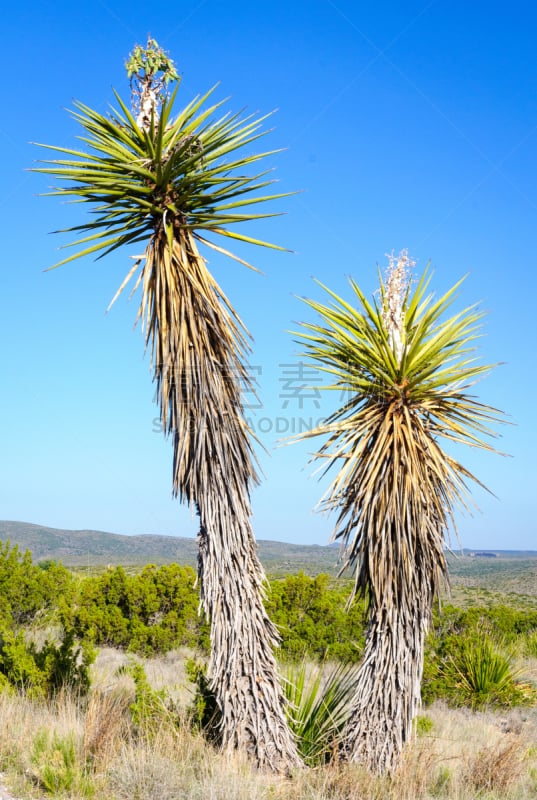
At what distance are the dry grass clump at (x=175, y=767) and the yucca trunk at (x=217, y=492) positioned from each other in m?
0.37

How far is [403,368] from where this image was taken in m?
6.62

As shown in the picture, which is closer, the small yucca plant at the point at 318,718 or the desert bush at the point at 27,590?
the small yucca plant at the point at 318,718

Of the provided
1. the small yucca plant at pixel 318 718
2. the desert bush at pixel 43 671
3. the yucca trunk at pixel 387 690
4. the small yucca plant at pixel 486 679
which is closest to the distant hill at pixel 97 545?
the small yucca plant at pixel 486 679

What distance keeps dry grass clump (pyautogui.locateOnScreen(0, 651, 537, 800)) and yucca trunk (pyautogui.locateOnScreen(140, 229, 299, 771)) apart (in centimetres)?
37

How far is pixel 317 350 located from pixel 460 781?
3.98 m

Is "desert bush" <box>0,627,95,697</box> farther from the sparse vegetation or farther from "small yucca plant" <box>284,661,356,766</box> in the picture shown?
"small yucca plant" <box>284,661,356,766</box>

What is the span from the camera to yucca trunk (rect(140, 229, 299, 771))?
598 cm

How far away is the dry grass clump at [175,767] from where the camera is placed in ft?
17.9

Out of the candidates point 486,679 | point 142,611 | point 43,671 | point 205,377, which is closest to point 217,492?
point 205,377

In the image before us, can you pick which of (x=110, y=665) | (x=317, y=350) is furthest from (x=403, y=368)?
(x=110, y=665)

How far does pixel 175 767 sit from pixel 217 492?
7.12 ft

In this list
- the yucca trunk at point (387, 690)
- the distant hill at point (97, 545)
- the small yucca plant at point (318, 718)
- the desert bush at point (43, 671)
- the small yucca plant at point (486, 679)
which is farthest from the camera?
the distant hill at point (97, 545)

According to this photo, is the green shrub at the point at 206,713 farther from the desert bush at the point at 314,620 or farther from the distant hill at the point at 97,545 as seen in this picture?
the distant hill at the point at 97,545

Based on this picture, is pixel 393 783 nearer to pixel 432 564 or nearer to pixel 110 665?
pixel 432 564
